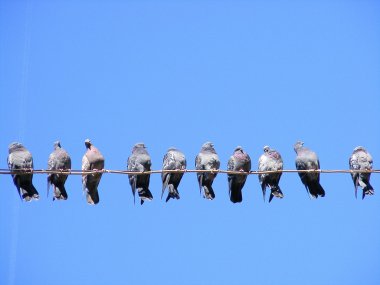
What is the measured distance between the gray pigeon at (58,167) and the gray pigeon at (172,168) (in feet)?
6.44

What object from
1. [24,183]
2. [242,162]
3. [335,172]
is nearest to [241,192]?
[242,162]

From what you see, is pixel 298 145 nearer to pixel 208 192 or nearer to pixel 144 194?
pixel 208 192

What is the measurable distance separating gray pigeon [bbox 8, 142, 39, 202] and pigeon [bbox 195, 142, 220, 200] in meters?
3.30

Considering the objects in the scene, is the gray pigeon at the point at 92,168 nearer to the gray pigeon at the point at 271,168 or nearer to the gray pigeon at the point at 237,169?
the gray pigeon at the point at 237,169

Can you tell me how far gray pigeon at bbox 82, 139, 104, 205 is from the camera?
16.6m

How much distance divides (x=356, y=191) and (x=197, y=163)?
3.30m

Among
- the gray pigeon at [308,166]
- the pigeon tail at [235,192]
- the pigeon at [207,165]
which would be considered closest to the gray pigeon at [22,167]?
the pigeon at [207,165]

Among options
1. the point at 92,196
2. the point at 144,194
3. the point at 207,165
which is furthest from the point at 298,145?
the point at 92,196

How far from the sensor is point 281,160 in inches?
680

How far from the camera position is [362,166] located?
1722 cm

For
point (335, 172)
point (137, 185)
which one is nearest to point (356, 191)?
point (335, 172)

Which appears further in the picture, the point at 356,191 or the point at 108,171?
the point at 356,191

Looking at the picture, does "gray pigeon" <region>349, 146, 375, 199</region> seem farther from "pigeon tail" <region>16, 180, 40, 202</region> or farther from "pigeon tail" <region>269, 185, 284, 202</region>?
"pigeon tail" <region>16, 180, 40, 202</region>

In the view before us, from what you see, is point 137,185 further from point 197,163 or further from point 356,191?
point 356,191
